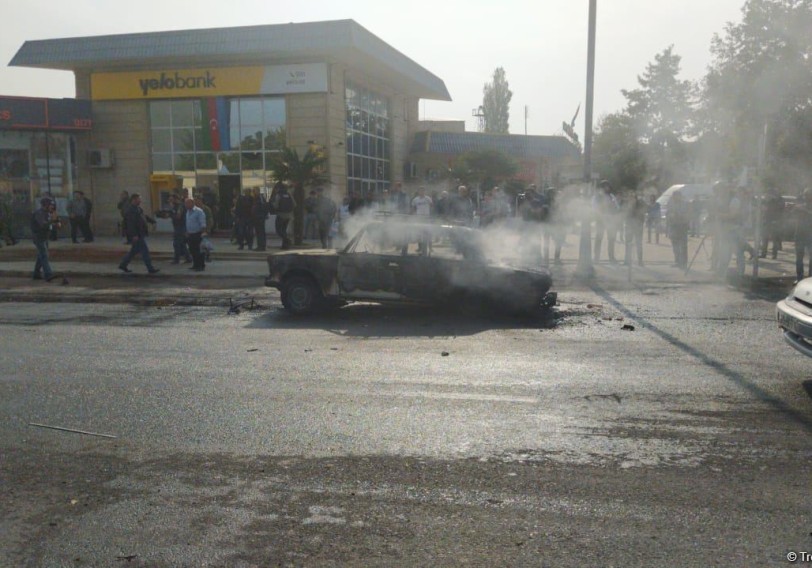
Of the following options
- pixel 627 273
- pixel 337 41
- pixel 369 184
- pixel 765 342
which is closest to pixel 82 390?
pixel 765 342

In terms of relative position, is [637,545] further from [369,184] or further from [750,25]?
[750,25]

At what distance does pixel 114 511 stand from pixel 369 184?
2684 centimetres

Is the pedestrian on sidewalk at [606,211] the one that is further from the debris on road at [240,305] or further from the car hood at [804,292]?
the car hood at [804,292]

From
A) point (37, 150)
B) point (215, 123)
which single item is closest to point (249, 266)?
point (215, 123)

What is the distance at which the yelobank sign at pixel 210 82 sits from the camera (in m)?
25.1

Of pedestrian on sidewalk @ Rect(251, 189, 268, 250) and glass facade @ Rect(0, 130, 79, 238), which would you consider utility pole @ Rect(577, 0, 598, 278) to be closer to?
pedestrian on sidewalk @ Rect(251, 189, 268, 250)

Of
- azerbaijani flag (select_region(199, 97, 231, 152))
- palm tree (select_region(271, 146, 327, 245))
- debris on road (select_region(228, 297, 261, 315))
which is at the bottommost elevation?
debris on road (select_region(228, 297, 261, 315))

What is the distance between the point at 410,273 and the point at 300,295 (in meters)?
1.72

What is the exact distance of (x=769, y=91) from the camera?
30562mm

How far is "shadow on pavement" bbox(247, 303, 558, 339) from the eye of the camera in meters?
9.61

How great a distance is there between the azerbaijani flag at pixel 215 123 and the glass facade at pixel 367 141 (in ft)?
14.7

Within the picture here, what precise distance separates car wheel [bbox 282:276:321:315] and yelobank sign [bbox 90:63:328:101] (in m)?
15.7

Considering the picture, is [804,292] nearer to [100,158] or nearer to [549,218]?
[549,218]

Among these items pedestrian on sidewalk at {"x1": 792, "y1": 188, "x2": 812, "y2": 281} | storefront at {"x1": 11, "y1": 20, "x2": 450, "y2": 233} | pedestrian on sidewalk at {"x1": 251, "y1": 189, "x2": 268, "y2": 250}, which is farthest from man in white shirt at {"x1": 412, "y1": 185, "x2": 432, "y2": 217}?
pedestrian on sidewalk at {"x1": 792, "y1": 188, "x2": 812, "y2": 281}
